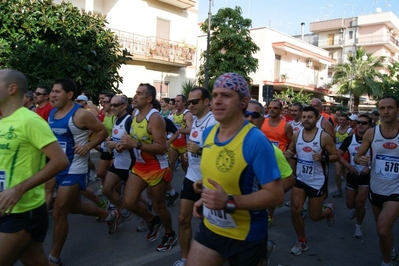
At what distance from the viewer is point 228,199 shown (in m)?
2.23

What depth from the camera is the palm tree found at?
37.1 m

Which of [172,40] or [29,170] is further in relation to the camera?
[172,40]

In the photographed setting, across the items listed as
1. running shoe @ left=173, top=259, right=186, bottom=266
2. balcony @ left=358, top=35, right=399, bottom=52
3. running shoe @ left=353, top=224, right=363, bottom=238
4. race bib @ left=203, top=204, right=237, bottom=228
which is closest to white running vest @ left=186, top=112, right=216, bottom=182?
running shoe @ left=173, top=259, right=186, bottom=266

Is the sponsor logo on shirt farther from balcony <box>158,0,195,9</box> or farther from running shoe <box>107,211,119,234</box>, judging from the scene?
balcony <box>158,0,195,9</box>

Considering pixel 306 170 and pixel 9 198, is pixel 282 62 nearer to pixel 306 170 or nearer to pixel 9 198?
pixel 306 170

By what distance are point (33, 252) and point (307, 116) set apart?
374 cm

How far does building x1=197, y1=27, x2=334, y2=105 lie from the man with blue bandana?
26332 mm

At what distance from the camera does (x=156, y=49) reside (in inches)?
782

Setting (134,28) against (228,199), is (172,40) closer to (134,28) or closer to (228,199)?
(134,28)

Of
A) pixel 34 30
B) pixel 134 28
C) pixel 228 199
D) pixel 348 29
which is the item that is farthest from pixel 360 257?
pixel 348 29

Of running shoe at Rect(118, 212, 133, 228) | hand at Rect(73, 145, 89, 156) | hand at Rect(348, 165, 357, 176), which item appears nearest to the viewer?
hand at Rect(73, 145, 89, 156)

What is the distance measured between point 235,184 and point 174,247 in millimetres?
2675

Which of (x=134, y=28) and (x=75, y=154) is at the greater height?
(x=134, y=28)

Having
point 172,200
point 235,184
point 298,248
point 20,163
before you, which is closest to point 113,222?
point 172,200
